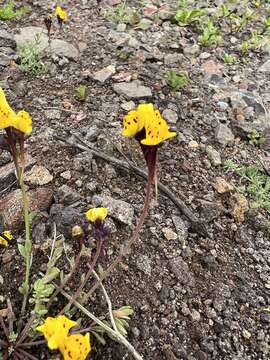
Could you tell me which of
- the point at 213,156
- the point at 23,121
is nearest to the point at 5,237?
the point at 23,121

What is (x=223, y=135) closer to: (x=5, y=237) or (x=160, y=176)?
(x=160, y=176)

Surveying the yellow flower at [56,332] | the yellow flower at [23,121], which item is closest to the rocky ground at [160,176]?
the yellow flower at [56,332]

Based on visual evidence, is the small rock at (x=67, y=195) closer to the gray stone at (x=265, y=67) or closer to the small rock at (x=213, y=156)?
the small rock at (x=213, y=156)

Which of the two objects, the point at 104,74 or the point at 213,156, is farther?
the point at 104,74

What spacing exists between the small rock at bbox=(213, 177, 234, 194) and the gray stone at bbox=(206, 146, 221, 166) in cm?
22

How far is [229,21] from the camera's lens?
5.91 meters

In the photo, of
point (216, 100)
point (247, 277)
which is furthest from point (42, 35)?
point (247, 277)

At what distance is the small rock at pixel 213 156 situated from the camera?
3.71 m

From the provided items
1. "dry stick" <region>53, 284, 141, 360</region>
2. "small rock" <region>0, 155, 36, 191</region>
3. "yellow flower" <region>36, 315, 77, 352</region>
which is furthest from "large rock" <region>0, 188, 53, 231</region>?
"yellow flower" <region>36, 315, 77, 352</region>

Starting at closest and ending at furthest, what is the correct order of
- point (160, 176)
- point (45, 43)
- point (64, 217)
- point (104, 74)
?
point (64, 217) < point (160, 176) < point (104, 74) < point (45, 43)

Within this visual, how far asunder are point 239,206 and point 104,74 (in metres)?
2.03

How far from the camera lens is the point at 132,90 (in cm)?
423

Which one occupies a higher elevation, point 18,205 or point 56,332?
point 56,332

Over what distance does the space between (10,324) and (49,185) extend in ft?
3.69
